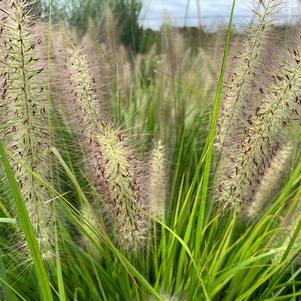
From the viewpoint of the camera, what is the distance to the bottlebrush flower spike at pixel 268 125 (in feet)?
3.65

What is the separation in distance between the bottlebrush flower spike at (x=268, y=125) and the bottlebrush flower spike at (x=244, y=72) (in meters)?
0.07

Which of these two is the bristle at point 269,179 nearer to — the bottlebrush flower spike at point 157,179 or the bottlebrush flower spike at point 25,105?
the bottlebrush flower spike at point 157,179

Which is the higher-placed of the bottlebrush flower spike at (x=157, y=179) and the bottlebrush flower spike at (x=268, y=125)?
the bottlebrush flower spike at (x=268, y=125)

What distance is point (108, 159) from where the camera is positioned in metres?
1.05

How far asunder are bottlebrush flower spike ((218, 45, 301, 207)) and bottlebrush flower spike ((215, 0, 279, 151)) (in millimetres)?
67

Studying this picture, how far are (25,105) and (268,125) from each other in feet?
1.81

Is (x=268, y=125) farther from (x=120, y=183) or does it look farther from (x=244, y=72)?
(x=120, y=183)

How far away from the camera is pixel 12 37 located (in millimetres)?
958

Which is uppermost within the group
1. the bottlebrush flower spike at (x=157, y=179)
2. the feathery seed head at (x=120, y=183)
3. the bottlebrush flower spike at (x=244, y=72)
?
the bottlebrush flower spike at (x=244, y=72)

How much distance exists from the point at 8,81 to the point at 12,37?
90 millimetres

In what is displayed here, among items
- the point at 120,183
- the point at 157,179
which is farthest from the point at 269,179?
the point at 120,183

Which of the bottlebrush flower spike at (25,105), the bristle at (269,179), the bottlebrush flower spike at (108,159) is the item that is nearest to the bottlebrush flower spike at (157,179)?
the bottlebrush flower spike at (108,159)

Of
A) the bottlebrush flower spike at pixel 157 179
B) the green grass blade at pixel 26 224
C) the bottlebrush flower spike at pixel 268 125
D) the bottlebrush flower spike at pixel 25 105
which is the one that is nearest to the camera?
the green grass blade at pixel 26 224

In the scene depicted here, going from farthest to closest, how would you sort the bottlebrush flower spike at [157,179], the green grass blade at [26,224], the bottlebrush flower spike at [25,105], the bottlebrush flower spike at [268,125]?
the bottlebrush flower spike at [157,179]
the bottlebrush flower spike at [268,125]
the bottlebrush flower spike at [25,105]
the green grass blade at [26,224]
